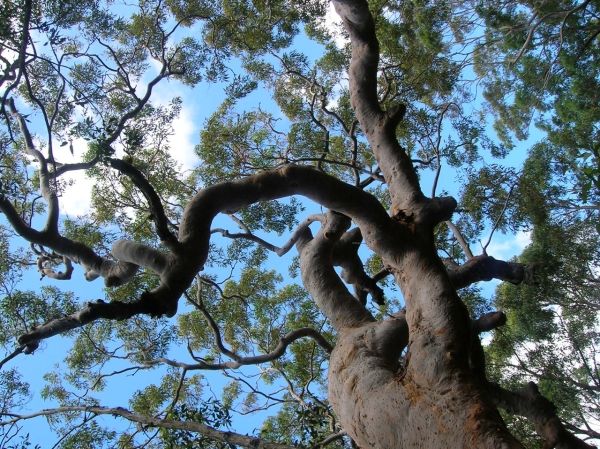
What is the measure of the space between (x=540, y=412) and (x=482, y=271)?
1948 mm

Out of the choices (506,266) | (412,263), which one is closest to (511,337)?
(506,266)

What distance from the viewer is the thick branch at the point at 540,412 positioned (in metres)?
3.53

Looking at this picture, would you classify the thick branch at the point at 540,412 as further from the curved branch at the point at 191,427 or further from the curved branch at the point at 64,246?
the curved branch at the point at 64,246

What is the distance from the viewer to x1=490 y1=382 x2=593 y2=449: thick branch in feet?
11.6

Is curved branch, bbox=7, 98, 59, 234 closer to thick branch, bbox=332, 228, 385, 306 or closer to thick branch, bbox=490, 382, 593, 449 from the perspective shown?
thick branch, bbox=332, 228, 385, 306

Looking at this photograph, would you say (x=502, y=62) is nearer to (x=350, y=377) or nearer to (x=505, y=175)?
(x=505, y=175)

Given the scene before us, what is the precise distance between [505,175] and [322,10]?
209 inches

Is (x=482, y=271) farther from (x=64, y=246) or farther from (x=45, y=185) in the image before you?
(x=45, y=185)

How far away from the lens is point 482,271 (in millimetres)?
5504

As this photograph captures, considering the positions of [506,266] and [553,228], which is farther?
[553,228]

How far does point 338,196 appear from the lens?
173 inches

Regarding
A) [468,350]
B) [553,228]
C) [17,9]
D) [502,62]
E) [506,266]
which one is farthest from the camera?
[502,62]

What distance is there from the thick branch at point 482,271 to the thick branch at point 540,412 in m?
1.61

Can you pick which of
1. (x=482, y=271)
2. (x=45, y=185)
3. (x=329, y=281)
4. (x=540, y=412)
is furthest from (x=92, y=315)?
(x=482, y=271)
